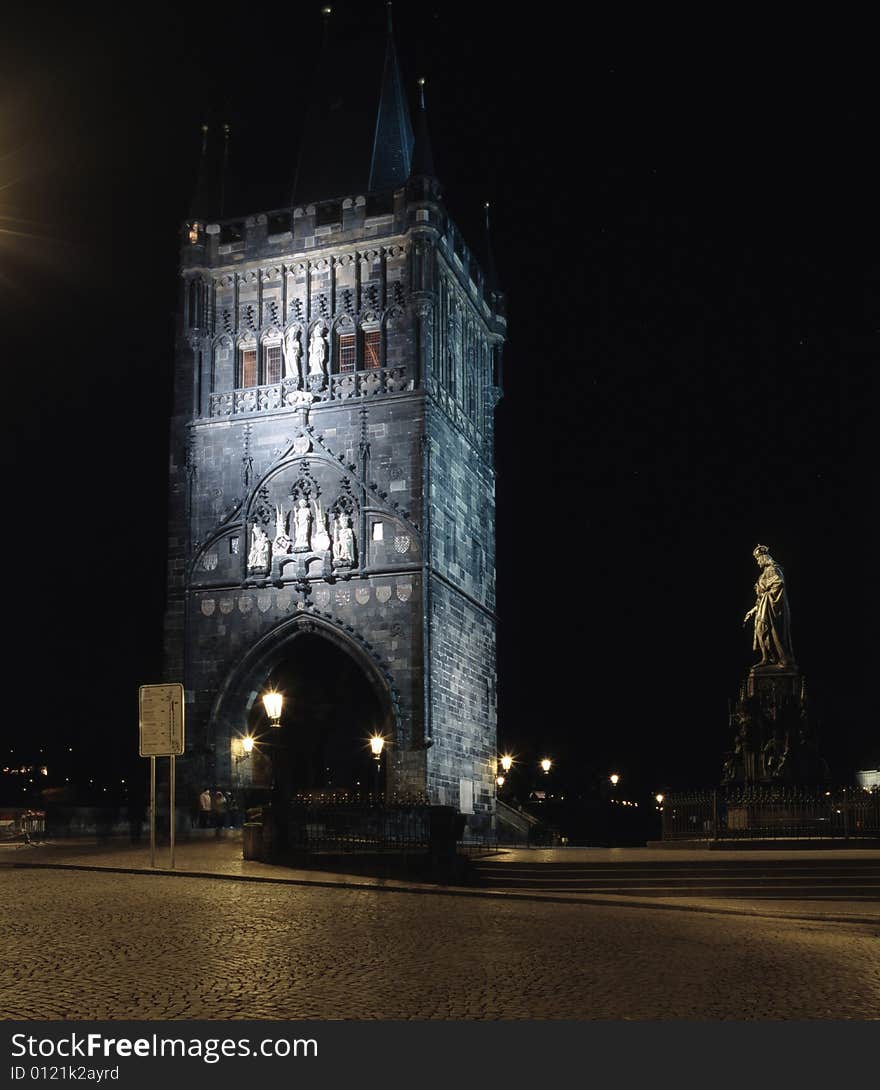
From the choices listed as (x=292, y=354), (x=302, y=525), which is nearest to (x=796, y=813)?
(x=302, y=525)

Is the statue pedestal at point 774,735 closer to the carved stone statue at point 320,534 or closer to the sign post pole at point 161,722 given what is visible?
the sign post pole at point 161,722

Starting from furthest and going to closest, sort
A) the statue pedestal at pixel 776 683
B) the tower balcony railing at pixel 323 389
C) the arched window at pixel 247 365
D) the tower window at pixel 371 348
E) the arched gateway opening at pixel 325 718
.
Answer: the arched gateway opening at pixel 325 718
the arched window at pixel 247 365
the tower window at pixel 371 348
the tower balcony railing at pixel 323 389
the statue pedestal at pixel 776 683

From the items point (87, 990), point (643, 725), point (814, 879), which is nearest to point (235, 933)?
point (87, 990)

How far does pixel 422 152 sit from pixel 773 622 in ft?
74.1

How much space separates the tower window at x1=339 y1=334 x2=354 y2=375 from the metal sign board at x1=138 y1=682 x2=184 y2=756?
20877 millimetres

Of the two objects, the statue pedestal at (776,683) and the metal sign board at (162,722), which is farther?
the statue pedestal at (776,683)

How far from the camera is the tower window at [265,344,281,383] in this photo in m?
42.2

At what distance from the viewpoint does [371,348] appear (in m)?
41.6

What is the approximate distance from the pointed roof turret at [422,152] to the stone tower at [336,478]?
0.24 ft

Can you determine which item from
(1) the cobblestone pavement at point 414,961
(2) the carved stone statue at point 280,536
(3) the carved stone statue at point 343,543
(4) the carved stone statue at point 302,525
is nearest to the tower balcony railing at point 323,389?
(4) the carved stone statue at point 302,525

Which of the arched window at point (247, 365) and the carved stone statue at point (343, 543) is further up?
the arched window at point (247, 365)

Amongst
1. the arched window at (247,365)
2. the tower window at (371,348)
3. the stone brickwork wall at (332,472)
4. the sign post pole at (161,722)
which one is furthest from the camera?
the arched window at (247,365)

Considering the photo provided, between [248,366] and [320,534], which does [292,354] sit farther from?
[320,534]

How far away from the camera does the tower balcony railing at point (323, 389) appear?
40719 millimetres
